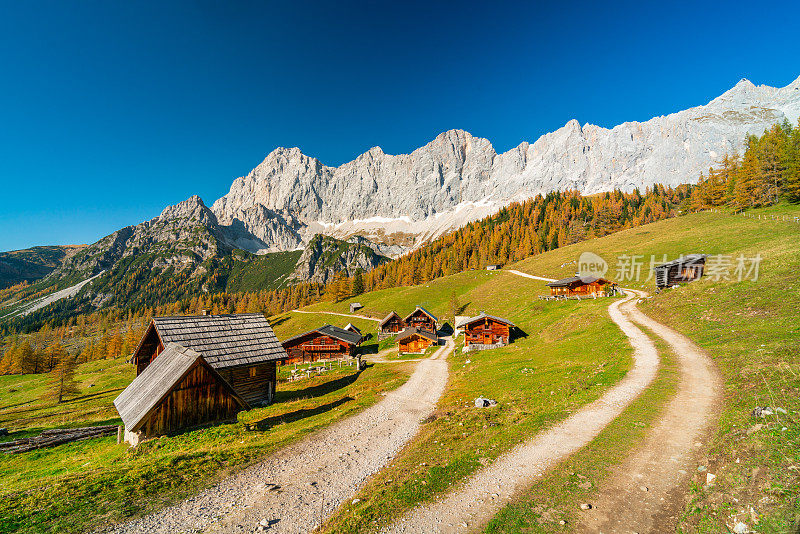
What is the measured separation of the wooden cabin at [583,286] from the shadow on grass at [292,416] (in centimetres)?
5681

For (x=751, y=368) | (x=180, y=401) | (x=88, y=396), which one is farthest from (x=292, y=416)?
(x=88, y=396)

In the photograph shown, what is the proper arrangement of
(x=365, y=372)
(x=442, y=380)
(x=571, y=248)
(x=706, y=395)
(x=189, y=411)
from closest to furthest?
(x=706, y=395) < (x=189, y=411) < (x=442, y=380) < (x=365, y=372) < (x=571, y=248)

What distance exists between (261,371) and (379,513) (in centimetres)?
2306

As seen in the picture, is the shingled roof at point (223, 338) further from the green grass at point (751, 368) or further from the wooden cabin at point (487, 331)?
the wooden cabin at point (487, 331)

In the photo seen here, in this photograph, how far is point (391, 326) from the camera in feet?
→ 256

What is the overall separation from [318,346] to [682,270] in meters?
66.8

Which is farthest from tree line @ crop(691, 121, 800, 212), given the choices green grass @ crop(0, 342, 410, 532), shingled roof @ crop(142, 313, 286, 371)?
shingled roof @ crop(142, 313, 286, 371)

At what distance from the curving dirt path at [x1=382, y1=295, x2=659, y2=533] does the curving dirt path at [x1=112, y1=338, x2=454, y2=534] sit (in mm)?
3336

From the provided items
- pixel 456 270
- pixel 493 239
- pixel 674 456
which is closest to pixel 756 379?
pixel 674 456

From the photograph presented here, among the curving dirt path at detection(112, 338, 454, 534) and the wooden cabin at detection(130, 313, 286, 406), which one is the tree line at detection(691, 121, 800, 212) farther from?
the wooden cabin at detection(130, 313, 286, 406)

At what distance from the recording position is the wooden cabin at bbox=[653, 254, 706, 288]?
49.0m

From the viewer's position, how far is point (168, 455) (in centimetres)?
1449

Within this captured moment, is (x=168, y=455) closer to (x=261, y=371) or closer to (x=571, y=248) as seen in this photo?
(x=261, y=371)

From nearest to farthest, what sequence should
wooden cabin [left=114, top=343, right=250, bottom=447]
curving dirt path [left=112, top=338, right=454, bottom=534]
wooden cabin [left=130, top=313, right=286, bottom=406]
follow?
1. curving dirt path [left=112, top=338, right=454, bottom=534]
2. wooden cabin [left=114, top=343, right=250, bottom=447]
3. wooden cabin [left=130, top=313, right=286, bottom=406]
